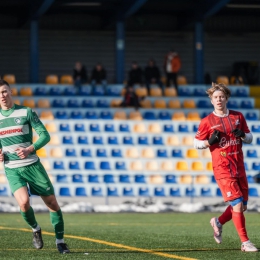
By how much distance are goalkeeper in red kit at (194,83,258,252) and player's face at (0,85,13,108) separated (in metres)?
2.11

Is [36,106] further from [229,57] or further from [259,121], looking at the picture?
[229,57]

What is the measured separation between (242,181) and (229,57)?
22498 millimetres

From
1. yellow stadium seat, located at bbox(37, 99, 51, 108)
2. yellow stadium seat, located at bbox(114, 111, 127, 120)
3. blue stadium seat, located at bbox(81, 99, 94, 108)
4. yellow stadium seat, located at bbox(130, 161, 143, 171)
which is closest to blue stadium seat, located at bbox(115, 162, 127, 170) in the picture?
yellow stadium seat, located at bbox(130, 161, 143, 171)

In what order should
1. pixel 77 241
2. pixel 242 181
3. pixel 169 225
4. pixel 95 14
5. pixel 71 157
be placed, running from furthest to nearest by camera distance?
pixel 95 14 < pixel 71 157 < pixel 169 225 < pixel 77 241 < pixel 242 181

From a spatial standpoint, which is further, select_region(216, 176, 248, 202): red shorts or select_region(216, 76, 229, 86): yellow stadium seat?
select_region(216, 76, 229, 86): yellow stadium seat

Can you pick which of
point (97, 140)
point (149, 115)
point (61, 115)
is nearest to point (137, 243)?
point (97, 140)

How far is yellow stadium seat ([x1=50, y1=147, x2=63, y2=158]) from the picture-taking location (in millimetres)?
22312

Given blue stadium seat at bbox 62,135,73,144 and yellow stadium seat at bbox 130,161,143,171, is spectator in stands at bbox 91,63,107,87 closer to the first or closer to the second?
blue stadium seat at bbox 62,135,73,144

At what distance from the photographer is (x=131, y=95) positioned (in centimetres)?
2422

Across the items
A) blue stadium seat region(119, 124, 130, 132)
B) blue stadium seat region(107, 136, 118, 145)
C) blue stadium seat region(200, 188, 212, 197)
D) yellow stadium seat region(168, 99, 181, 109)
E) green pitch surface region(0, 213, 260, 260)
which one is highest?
yellow stadium seat region(168, 99, 181, 109)

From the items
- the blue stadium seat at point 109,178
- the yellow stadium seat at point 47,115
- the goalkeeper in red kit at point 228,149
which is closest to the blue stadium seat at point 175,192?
the blue stadium seat at point 109,178

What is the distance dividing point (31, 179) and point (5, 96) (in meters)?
0.93

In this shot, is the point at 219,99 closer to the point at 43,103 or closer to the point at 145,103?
the point at 43,103

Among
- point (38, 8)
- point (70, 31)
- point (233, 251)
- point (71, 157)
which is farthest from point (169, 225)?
point (70, 31)
